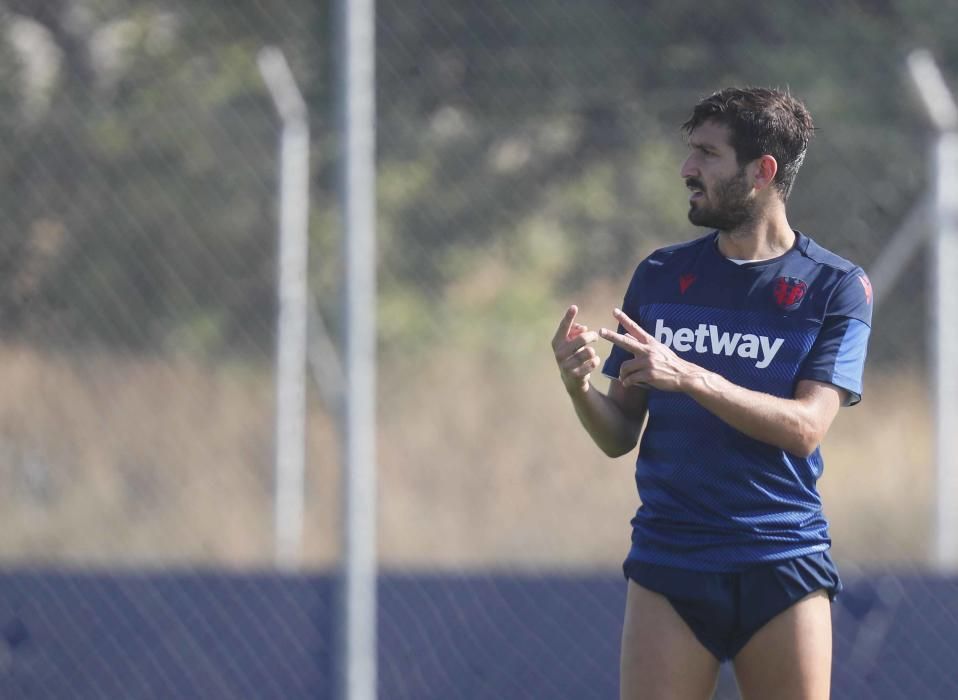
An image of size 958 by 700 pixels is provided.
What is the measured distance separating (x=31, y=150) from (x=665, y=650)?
3.64m

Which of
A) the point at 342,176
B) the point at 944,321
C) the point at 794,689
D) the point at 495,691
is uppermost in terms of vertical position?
the point at 342,176

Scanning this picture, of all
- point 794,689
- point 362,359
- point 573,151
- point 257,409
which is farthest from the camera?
point 257,409

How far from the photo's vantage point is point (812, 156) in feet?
18.9

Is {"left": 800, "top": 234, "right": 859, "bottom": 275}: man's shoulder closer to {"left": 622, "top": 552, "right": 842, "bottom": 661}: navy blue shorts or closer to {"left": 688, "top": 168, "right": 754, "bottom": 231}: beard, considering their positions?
{"left": 688, "top": 168, "right": 754, "bottom": 231}: beard

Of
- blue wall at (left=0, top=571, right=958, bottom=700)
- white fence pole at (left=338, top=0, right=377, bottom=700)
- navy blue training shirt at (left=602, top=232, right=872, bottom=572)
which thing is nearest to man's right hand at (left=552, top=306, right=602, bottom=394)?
navy blue training shirt at (left=602, top=232, right=872, bottom=572)

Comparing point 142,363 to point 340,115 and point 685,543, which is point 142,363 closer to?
point 340,115

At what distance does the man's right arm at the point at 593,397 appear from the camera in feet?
9.63

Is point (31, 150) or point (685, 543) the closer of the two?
point (685, 543)

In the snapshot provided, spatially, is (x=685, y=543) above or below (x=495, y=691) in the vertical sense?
above

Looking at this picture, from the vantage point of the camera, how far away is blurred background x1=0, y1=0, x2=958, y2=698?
18.4ft

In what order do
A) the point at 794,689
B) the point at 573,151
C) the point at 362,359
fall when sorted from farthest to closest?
the point at 573,151
the point at 362,359
the point at 794,689

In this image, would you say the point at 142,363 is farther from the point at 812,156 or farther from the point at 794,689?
the point at 794,689

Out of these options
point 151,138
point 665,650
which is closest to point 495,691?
point 665,650

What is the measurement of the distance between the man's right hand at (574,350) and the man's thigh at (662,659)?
0.52 metres
